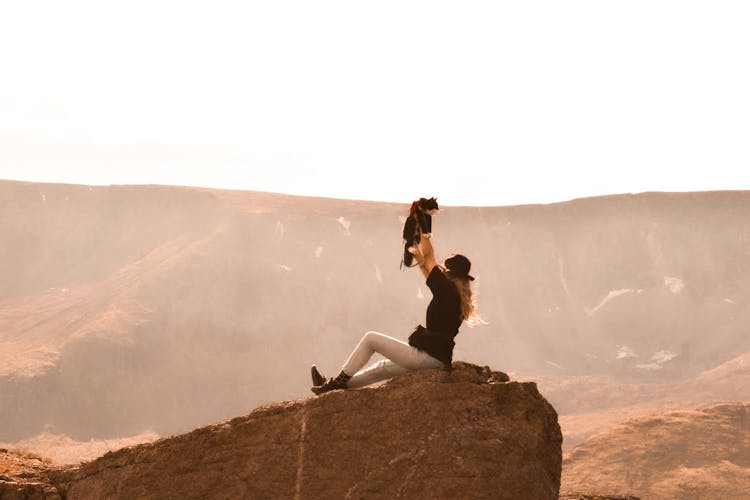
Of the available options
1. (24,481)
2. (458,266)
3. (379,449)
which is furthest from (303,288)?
(379,449)

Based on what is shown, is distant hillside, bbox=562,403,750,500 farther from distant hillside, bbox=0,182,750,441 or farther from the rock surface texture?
the rock surface texture

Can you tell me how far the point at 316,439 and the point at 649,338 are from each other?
93.5 meters

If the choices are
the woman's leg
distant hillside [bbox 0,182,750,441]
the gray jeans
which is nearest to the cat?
the gray jeans

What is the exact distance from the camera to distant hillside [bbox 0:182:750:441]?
281 feet

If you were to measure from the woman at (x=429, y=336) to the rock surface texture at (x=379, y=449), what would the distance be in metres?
0.17

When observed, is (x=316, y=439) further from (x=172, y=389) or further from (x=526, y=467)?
(x=172, y=389)

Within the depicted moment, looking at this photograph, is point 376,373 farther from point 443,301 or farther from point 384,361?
point 443,301

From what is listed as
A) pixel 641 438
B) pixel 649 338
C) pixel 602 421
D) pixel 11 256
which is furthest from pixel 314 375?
pixel 11 256

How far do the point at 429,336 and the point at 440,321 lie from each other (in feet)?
0.81

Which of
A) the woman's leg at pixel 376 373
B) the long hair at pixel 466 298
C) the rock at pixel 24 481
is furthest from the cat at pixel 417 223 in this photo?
the rock at pixel 24 481

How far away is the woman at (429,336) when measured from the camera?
356 inches

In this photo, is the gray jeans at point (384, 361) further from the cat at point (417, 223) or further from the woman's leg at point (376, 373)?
the cat at point (417, 223)

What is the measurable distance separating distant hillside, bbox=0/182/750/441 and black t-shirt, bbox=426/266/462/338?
72.8 meters

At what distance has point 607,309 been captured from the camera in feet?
329
